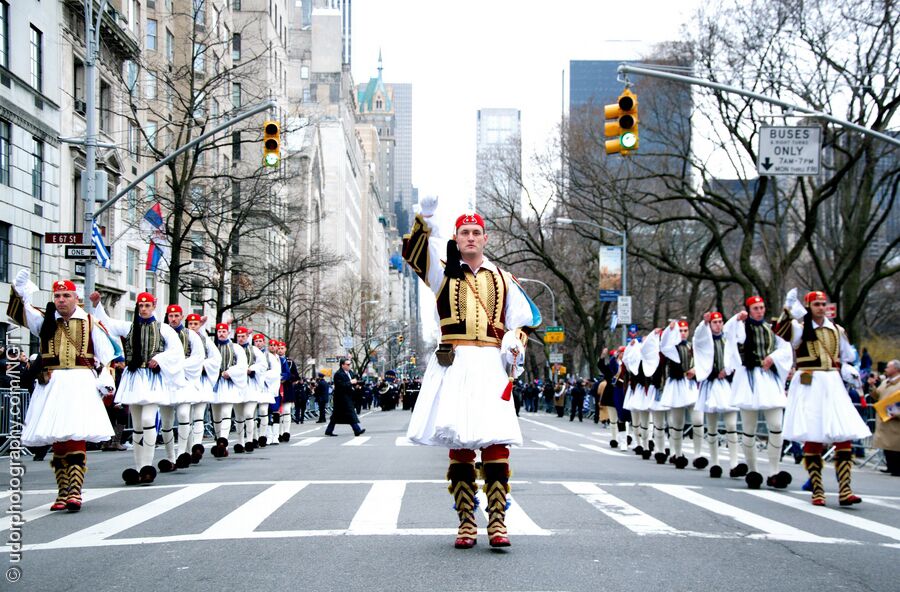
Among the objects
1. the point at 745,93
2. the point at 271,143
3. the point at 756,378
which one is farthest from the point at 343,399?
the point at 756,378

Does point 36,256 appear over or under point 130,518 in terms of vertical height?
over

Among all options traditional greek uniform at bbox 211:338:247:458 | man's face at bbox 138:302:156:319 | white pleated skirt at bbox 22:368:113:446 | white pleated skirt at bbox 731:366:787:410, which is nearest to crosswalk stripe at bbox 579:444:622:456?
traditional greek uniform at bbox 211:338:247:458

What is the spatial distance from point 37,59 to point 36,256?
19.5 ft

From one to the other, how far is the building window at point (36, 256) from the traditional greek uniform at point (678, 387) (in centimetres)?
2203

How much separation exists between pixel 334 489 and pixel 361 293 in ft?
269

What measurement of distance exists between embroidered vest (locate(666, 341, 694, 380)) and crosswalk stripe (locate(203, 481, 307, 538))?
6492mm

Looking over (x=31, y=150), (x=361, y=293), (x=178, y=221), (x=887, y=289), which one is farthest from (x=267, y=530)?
(x=361, y=293)

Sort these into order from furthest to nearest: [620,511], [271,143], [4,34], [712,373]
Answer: [4,34] → [271,143] → [712,373] → [620,511]

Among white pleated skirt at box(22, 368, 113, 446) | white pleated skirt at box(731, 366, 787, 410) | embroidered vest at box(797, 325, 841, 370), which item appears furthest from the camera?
white pleated skirt at box(731, 366, 787, 410)

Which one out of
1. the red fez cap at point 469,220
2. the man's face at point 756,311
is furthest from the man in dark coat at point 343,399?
the red fez cap at point 469,220

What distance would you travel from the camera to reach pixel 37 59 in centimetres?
3350

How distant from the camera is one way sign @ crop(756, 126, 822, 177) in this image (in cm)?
2162

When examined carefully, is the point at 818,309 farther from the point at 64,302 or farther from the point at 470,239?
the point at 64,302

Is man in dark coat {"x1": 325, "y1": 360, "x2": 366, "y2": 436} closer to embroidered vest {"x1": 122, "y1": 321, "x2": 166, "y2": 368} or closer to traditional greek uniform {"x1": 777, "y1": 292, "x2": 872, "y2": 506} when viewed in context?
embroidered vest {"x1": 122, "y1": 321, "x2": 166, "y2": 368}
